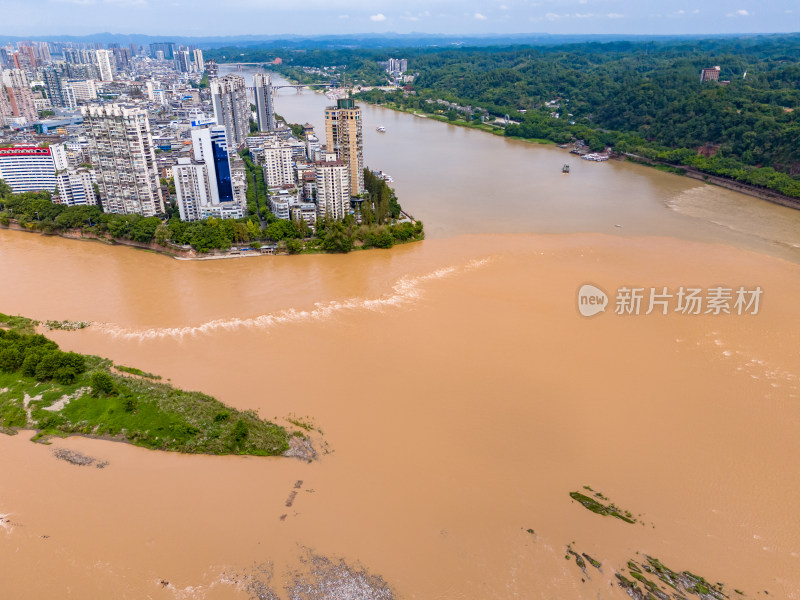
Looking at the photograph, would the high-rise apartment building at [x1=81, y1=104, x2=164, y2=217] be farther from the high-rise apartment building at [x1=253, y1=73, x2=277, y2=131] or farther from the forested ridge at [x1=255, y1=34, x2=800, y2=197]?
the forested ridge at [x1=255, y1=34, x2=800, y2=197]

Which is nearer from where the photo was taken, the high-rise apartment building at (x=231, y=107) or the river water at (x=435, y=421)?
the river water at (x=435, y=421)

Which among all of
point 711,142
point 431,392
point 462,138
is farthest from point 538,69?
point 431,392

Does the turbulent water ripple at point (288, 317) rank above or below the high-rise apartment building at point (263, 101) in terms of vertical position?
below

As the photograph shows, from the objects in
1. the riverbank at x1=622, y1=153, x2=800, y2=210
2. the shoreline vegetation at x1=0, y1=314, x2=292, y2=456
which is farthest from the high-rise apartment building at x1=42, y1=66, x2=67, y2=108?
the riverbank at x1=622, y1=153, x2=800, y2=210

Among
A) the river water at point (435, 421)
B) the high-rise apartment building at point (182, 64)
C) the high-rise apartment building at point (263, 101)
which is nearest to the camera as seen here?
the river water at point (435, 421)

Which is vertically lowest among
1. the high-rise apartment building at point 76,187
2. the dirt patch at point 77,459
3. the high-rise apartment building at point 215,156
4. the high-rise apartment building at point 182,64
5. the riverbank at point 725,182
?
the dirt patch at point 77,459

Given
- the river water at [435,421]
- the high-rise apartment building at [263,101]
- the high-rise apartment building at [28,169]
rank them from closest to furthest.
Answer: the river water at [435,421] < the high-rise apartment building at [28,169] < the high-rise apartment building at [263,101]

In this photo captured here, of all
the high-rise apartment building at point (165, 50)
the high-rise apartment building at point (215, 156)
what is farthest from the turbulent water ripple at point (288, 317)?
the high-rise apartment building at point (165, 50)

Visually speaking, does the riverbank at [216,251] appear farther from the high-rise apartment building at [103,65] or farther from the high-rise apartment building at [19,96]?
the high-rise apartment building at [103,65]
